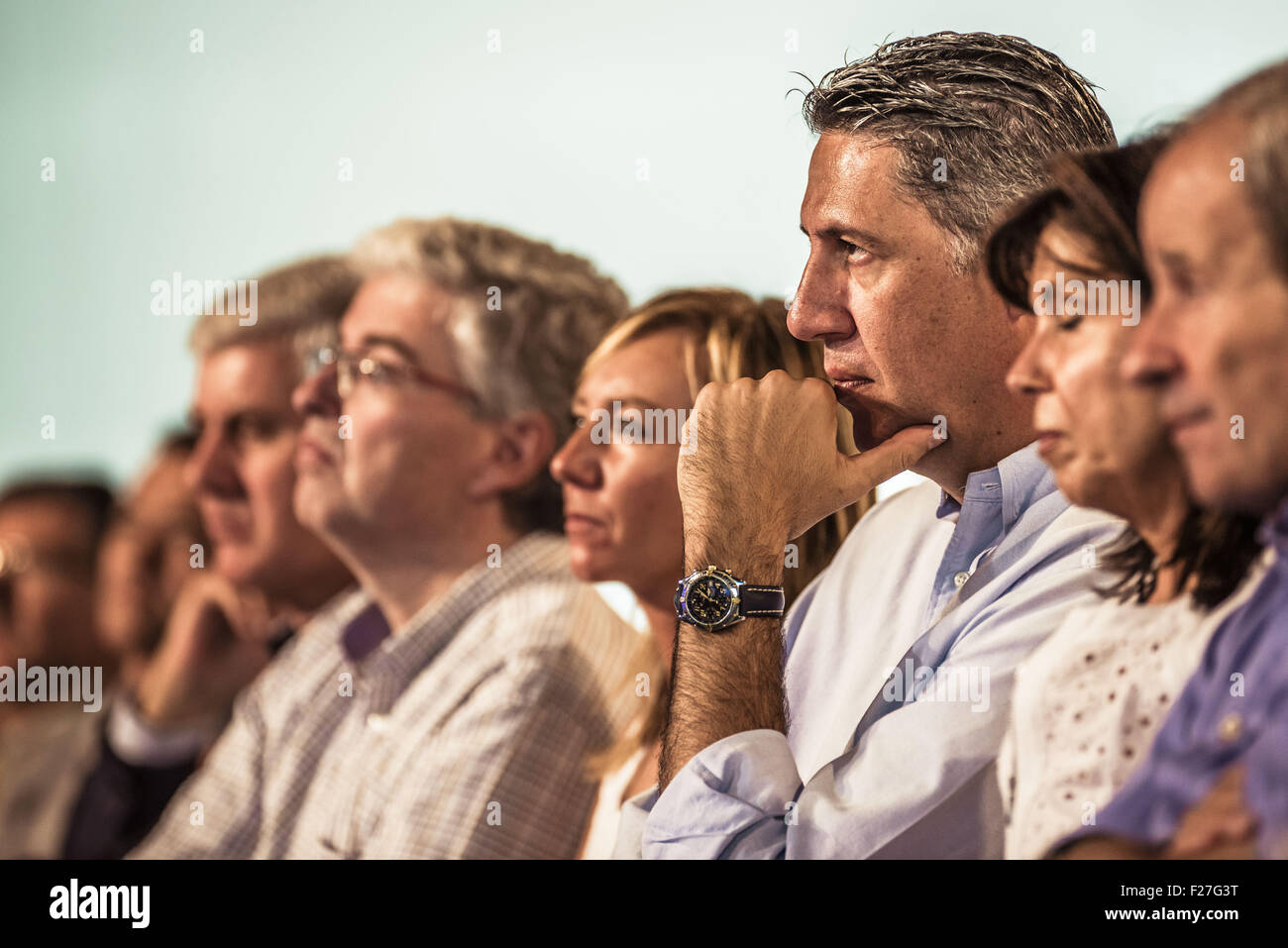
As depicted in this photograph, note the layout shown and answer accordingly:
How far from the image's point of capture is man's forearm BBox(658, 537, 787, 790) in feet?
4.60

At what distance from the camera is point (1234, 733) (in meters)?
1.22

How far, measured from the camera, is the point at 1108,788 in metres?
1.28

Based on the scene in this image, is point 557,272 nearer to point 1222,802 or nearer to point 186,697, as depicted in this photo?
point 186,697

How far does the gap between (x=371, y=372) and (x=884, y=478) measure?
2.57ft

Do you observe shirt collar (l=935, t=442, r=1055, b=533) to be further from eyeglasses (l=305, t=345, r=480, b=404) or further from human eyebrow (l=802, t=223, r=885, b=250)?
eyeglasses (l=305, t=345, r=480, b=404)

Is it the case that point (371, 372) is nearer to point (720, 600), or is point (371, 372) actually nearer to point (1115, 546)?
point (720, 600)

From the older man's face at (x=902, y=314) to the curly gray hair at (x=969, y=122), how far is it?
0.03 meters

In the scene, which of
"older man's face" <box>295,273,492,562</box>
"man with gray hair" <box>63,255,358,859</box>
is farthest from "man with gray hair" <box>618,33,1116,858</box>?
"man with gray hair" <box>63,255,358,859</box>

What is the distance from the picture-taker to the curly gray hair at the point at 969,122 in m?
1.47

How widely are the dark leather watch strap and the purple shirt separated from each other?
0.43 m
